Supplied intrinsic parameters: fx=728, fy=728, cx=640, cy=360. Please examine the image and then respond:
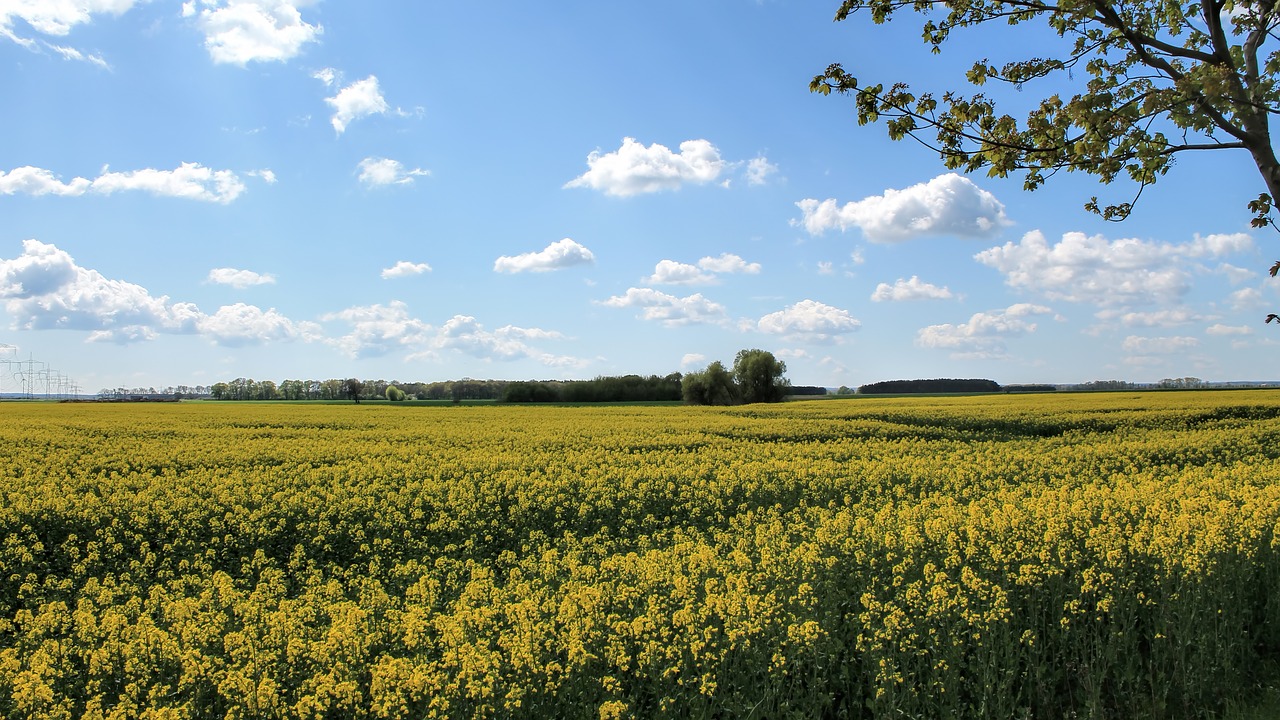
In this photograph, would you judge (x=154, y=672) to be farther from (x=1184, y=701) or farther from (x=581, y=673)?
(x=1184, y=701)

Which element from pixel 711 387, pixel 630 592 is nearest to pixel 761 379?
pixel 711 387

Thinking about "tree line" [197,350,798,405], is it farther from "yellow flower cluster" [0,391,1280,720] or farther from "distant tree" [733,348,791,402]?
"yellow flower cluster" [0,391,1280,720]

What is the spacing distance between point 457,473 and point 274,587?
675 cm

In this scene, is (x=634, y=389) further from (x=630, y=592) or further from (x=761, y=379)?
(x=630, y=592)

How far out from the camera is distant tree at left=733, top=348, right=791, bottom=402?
80000 millimetres

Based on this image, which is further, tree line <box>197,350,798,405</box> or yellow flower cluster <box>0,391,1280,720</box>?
tree line <box>197,350,798,405</box>

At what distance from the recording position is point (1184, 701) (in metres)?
6.08

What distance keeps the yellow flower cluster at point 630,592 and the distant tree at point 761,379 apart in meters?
63.7

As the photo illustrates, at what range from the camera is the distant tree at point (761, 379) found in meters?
80.0

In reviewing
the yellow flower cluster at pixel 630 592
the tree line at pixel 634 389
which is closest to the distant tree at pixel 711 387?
the tree line at pixel 634 389

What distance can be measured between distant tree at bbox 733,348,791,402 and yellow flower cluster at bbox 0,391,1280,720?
6366cm

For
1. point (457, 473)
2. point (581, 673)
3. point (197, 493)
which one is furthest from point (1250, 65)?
point (197, 493)

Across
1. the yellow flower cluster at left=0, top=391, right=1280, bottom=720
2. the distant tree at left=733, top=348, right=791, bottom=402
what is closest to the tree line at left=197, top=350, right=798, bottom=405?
the distant tree at left=733, top=348, right=791, bottom=402

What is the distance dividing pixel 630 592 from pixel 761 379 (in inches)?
2958
